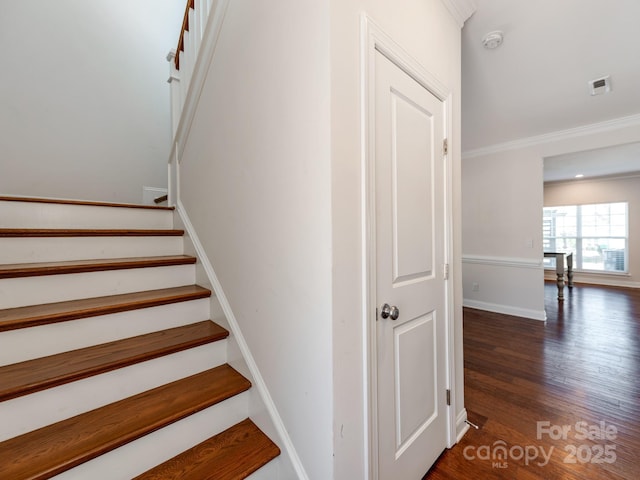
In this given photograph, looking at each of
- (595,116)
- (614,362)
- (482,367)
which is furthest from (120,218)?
(595,116)

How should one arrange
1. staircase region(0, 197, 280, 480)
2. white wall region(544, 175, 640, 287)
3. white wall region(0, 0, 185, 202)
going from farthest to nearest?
1. white wall region(544, 175, 640, 287)
2. white wall region(0, 0, 185, 202)
3. staircase region(0, 197, 280, 480)

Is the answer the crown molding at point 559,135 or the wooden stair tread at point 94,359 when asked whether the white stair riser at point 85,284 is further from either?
the crown molding at point 559,135

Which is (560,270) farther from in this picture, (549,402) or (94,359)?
(94,359)

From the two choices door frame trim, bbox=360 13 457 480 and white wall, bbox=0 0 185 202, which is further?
white wall, bbox=0 0 185 202

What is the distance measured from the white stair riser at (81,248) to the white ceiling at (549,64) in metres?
2.63

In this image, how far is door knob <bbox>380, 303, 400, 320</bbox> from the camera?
1127mm

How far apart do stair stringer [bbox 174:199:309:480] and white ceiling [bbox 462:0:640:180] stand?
7.85 ft

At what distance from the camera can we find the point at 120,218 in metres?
2.01

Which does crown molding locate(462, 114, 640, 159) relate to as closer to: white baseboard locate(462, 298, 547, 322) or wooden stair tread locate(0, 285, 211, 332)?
white baseboard locate(462, 298, 547, 322)

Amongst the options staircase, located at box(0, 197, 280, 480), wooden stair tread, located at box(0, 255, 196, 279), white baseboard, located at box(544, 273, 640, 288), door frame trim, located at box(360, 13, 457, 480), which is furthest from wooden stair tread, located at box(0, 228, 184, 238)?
white baseboard, located at box(544, 273, 640, 288)

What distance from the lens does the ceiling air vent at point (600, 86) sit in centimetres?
233

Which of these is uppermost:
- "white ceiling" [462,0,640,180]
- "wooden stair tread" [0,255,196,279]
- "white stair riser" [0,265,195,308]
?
"white ceiling" [462,0,640,180]

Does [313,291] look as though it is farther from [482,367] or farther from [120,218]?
[482,367]

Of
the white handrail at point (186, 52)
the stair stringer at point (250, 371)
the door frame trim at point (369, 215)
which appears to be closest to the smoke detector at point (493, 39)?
the door frame trim at point (369, 215)
